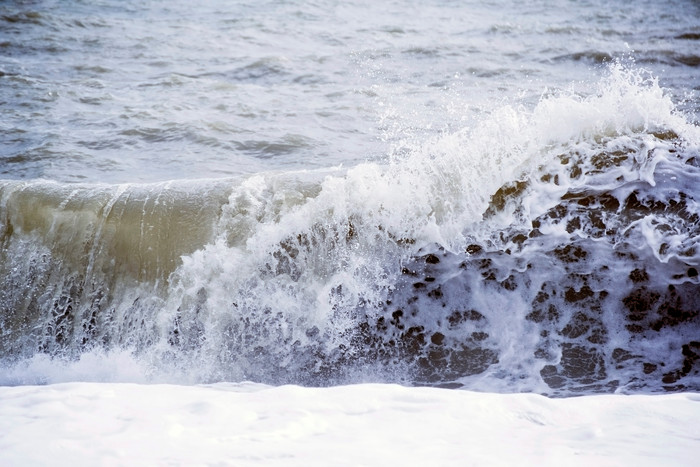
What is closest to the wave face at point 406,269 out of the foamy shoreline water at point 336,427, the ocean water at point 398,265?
the ocean water at point 398,265

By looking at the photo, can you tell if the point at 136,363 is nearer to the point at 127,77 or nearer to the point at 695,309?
the point at 695,309

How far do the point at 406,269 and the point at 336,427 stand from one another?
6.23 feet

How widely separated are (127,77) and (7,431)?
728cm

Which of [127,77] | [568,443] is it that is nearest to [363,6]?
[127,77]

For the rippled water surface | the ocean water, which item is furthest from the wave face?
the rippled water surface

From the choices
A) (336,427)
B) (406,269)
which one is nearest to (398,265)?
(406,269)

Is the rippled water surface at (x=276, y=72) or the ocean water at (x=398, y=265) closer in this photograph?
the ocean water at (x=398, y=265)

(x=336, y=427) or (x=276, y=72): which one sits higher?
(x=276, y=72)

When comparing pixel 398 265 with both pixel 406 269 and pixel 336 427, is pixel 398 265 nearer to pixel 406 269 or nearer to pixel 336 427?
pixel 406 269

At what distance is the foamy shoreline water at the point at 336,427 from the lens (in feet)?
7.11

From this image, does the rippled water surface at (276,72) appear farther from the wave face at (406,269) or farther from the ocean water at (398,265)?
the wave face at (406,269)

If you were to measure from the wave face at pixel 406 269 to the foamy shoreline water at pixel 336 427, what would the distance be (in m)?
1.04

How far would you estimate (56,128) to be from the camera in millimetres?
6891

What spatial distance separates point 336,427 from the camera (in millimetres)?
2424
